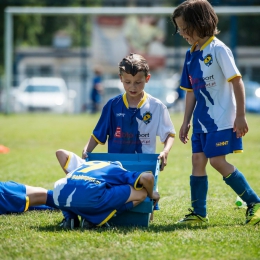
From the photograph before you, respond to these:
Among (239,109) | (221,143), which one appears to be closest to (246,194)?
(221,143)

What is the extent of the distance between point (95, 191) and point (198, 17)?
60.0 inches

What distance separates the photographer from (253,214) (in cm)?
452

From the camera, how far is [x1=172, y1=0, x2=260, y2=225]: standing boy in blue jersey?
4.45 metres

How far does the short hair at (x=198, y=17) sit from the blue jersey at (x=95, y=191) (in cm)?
119

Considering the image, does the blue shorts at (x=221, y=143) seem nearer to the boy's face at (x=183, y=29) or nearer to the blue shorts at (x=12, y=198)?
the boy's face at (x=183, y=29)

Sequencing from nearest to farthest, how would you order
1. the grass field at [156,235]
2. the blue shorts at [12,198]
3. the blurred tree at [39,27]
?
the grass field at [156,235] < the blue shorts at [12,198] < the blurred tree at [39,27]

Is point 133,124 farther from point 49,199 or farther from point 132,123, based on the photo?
point 49,199

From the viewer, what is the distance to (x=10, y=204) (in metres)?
4.94

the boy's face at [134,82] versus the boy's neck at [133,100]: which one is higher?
the boy's face at [134,82]

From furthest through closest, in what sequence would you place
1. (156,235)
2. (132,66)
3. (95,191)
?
1. (132,66)
2. (95,191)
3. (156,235)

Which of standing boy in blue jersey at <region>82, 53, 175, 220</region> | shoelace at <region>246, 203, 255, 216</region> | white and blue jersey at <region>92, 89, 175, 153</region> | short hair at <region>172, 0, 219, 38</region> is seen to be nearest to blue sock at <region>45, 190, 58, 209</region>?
standing boy in blue jersey at <region>82, 53, 175, 220</region>

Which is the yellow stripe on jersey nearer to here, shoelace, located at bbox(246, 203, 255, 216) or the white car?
shoelace, located at bbox(246, 203, 255, 216)

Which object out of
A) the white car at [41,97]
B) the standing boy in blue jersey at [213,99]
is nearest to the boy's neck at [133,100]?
the standing boy in blue jersey at [213,99]

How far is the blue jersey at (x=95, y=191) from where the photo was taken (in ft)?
13.7
